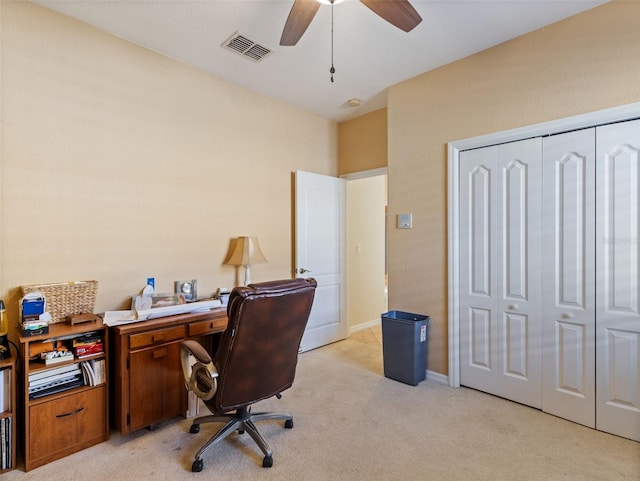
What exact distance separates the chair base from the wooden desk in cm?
27

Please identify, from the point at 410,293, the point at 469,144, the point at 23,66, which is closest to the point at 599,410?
the point at 410,293

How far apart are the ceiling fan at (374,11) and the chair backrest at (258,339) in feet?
4.88

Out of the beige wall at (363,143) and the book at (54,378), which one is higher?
the beige wall at (363,143)

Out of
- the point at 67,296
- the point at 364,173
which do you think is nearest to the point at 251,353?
the point at 67,296

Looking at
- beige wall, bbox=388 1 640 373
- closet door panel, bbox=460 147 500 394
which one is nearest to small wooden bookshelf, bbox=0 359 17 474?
beige wall, bbox=388 1 640 373

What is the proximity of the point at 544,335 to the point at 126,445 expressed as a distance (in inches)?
119

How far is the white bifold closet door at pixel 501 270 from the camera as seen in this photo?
8.58 feet

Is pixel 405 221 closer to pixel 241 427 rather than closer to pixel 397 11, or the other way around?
pixel 397 11

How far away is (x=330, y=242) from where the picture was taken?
4.21 metres

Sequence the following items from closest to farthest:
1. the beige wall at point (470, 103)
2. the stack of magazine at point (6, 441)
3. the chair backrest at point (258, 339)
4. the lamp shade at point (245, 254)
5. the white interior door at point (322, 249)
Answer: the chair backrest at point (258, 339) → the stack of magazine at point (6, 441) → the beige wall at point (470, 103) → the lamp shade at point (245, 254) → the white interior door at point (322, 249)

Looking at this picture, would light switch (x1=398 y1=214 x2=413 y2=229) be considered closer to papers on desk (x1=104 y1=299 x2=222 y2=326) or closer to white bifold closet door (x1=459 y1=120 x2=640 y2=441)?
white bifold closet door (x1=459 y1=120 x2=640 y2=441)

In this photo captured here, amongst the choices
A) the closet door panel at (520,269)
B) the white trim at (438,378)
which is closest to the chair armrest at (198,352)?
the white trim at (438,378)

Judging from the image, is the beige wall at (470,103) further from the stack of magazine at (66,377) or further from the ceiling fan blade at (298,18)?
the stack of magazine at (66,377)


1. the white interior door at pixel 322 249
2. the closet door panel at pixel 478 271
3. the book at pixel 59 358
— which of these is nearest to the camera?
the book at pixel 59 358
